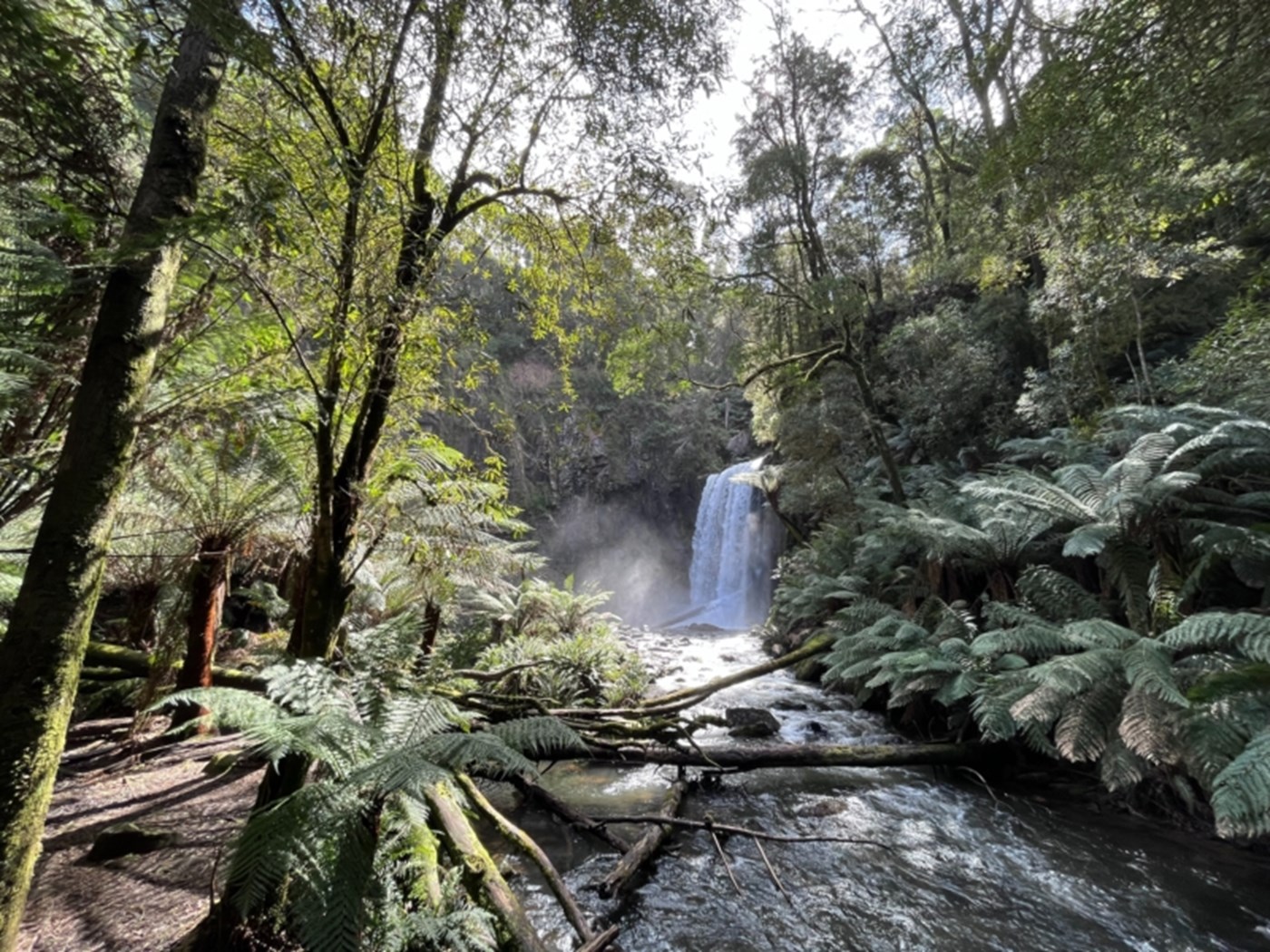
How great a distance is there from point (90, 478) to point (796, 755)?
4339 mm

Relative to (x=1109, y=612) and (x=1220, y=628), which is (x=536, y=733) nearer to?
(x=1220, y=628)

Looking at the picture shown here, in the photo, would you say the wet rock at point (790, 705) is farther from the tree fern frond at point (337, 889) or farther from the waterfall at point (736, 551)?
the waterfall at point (736, 551)

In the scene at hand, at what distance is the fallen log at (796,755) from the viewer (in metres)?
3.89

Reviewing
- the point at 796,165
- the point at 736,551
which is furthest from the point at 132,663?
the point at 736,551

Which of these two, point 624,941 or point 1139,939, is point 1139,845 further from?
point 624,941

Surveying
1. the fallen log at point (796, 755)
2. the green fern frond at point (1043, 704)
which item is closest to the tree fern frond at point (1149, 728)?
the green fern frond at point (1043, 704)

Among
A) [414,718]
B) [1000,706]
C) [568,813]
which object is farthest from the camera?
[1000,706]

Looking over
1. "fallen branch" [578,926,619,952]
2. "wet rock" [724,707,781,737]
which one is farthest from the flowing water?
"wet rock" [724,707,781,737]

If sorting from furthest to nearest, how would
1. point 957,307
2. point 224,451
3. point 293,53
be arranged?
1. point 957,307
2. point 224,451
3. point 293,53

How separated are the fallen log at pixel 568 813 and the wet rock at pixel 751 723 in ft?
7.80

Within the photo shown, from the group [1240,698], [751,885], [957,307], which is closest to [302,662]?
[751,885]

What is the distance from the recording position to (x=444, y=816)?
2.21m

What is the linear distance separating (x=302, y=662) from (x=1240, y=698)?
4.19m

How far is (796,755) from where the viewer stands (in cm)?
402
